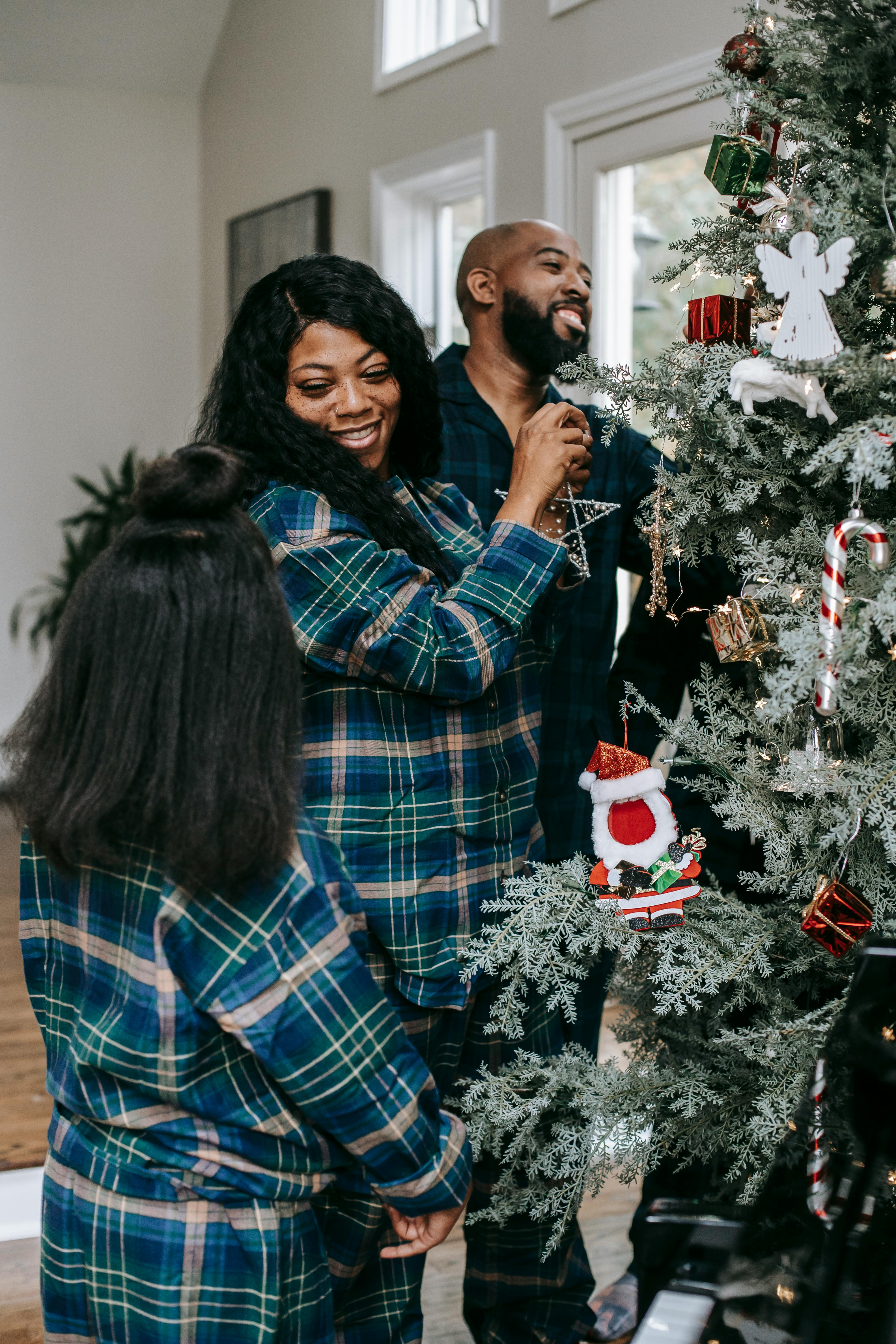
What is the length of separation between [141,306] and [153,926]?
4.83 meters

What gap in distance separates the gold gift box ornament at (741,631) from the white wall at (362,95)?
185 centimetres

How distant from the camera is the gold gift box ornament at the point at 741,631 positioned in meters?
1.09

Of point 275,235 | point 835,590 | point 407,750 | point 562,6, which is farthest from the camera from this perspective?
point 275,235

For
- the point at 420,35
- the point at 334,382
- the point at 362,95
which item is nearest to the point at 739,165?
the point at 334,382

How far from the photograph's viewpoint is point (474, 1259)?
1482 mm

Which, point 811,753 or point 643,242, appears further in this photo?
point 643,242

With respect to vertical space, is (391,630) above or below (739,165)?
below

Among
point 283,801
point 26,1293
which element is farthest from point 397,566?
point 26,1293

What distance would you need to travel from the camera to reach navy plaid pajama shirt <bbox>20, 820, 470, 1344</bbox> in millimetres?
887

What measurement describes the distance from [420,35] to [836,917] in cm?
351

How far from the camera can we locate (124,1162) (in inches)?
36.4

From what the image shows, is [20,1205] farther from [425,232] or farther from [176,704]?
[425,232]

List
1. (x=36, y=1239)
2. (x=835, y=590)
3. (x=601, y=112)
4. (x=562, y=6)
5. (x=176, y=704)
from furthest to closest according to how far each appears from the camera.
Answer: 1. (x=562, y=6)
2. (x=601, y=112)
3. (x=36, y=1239)
4. (x=835, y=590)
5. (x=176, y=704)

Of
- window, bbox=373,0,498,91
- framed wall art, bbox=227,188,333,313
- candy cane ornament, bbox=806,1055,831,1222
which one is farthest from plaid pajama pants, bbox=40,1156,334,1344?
framed wall art, bbox=227,188,333,313
